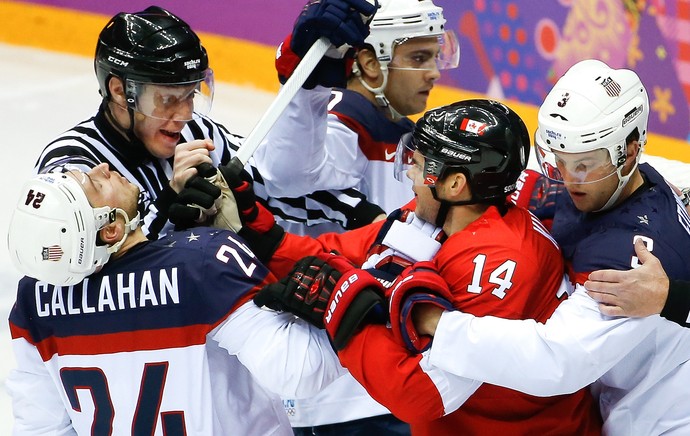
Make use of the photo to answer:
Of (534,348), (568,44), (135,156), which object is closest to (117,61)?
(135,156)

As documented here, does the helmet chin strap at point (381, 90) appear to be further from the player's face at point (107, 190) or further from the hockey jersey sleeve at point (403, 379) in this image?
the hockey jersey sleeve at point (403, 379)

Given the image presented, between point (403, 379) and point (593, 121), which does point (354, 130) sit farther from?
point (403, 379)

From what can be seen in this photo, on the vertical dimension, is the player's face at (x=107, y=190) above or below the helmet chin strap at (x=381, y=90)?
above

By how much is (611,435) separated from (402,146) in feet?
2.78

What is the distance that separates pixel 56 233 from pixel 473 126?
3.08 feet

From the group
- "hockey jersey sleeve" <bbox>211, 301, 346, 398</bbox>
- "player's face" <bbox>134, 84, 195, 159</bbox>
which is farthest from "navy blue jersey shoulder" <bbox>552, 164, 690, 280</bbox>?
"player's face" <bbox>134, 84, 195, 159</bbox>

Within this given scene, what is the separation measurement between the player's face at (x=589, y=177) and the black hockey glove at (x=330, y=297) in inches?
21.6

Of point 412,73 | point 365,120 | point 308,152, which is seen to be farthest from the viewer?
point 412,73

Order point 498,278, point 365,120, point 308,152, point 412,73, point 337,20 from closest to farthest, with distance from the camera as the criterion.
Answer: point 498,278 < point 337,20 < point 308,152 < point 365,120 < point 412,73

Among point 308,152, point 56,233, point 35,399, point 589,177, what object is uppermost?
point 56,233

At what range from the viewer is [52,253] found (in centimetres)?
222

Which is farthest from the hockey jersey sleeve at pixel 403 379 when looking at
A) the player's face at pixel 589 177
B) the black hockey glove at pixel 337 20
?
the black hockey glove at pixel 337 20

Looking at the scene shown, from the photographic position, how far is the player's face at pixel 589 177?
2.41 metres

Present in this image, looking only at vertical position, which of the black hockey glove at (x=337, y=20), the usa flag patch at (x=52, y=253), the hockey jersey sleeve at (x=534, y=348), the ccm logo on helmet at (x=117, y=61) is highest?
the black hockey glove at (x=337, y=20)
